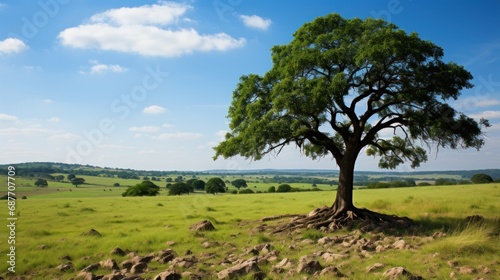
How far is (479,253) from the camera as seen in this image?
1344 cm

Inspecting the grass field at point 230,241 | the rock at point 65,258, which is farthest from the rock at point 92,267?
the rock at point 65,258

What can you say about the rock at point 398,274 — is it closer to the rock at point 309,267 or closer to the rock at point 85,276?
the rock at point 309,267

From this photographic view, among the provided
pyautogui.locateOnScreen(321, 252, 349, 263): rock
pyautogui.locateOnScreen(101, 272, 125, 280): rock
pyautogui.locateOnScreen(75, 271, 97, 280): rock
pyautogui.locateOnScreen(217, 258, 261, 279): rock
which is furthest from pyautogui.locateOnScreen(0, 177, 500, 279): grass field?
pyautogui.locateOnScreen(101, 272, 125, 280): rock

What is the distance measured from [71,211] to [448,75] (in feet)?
111

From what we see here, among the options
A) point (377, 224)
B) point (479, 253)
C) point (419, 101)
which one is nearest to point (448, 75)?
point (419, 101)

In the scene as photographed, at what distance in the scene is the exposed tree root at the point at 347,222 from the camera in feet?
66.3

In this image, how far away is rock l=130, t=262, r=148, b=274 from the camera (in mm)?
12953

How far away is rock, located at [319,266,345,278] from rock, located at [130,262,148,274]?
267 inches

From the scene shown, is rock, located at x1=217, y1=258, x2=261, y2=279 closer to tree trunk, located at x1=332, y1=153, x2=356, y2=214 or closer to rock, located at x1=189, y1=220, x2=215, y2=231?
rock, located at x1=189, y1=220, x2=215, y2=231

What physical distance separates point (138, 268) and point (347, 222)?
13.2 meters

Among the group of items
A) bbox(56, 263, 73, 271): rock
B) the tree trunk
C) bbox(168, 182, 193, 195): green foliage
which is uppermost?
the tree trunk

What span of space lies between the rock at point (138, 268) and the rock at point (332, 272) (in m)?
6.79

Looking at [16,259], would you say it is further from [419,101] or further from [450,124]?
[450,124]

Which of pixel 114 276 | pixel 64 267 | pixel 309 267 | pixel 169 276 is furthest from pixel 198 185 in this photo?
pixel 309 267
